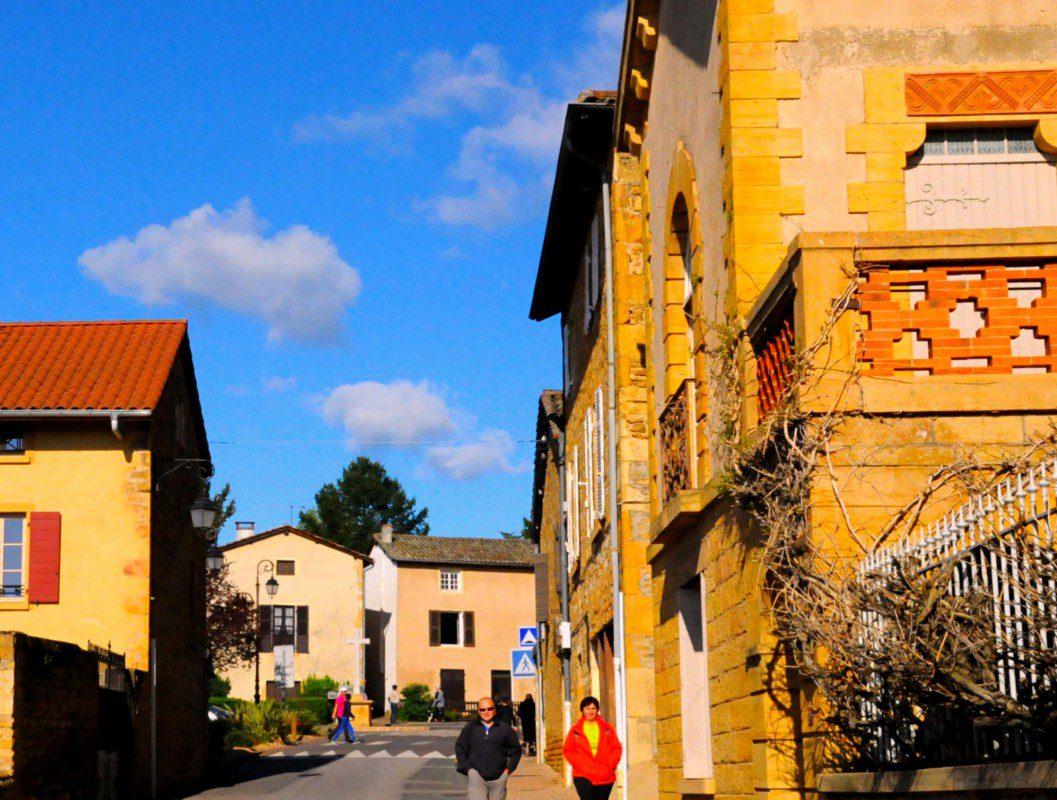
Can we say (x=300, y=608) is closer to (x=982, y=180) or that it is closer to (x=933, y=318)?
(x=982, y=180)

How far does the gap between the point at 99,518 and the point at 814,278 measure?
18334mm

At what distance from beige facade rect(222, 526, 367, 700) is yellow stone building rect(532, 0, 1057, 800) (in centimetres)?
4813

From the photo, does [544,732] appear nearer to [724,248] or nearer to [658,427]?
[658,427]

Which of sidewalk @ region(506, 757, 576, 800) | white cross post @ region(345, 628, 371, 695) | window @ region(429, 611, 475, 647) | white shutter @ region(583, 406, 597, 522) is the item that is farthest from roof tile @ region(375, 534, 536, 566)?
white shutter @ region(583, 406, 597, 522)

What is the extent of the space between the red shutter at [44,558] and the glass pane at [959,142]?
17.8 metres

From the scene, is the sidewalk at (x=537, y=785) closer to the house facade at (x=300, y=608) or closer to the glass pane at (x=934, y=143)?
the glass pane at (x=934, y=143)

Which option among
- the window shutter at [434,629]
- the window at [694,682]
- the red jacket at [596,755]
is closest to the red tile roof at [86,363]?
the red jacket at [596,755]

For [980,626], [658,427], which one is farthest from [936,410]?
[658,427]

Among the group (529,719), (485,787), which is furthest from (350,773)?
(485,787)

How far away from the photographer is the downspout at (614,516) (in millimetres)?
15734

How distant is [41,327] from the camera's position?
89.4 feet

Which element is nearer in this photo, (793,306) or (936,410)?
(936,410)

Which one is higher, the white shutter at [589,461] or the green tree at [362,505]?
the green tree at [362,505]

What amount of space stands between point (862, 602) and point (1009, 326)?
186cm
